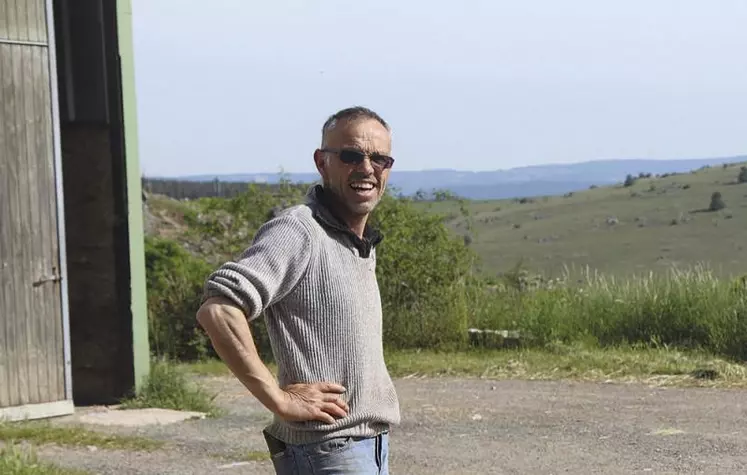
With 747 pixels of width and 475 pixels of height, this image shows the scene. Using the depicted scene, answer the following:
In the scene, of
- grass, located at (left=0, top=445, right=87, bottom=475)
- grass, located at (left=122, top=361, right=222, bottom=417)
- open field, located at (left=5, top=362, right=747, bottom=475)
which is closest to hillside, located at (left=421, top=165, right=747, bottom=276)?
open field, located at (left=5, top=362, right=747, bottom=475)

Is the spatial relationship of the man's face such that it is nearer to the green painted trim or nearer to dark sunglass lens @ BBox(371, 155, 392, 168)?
dark sunglass lens @ BBox(371, 155, 392, 168)

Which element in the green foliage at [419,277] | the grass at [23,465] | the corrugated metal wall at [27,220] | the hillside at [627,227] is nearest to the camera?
the grass at [23,465]

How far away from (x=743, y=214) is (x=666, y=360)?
3146 cm

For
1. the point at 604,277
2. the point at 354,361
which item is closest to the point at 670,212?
the point at 604,277

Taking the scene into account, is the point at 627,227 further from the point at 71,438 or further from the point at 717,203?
the point at 71,438

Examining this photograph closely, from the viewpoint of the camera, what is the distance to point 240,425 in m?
9.00

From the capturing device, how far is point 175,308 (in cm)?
1371

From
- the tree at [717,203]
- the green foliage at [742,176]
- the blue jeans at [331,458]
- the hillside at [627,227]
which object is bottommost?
the hillside at [627,227]

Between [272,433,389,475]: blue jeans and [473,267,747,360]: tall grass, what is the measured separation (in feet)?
30.4

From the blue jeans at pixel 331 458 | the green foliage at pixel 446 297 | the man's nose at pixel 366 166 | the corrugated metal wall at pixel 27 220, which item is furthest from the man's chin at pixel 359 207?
the green foliage at pixel 446 297

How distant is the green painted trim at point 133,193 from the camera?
31.2ft

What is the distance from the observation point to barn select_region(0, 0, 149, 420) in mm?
8844

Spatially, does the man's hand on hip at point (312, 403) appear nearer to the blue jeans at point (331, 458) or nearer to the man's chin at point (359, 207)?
the blue jeans at point (331, 458)

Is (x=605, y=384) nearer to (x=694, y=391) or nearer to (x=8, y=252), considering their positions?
(x=694, y=391)
